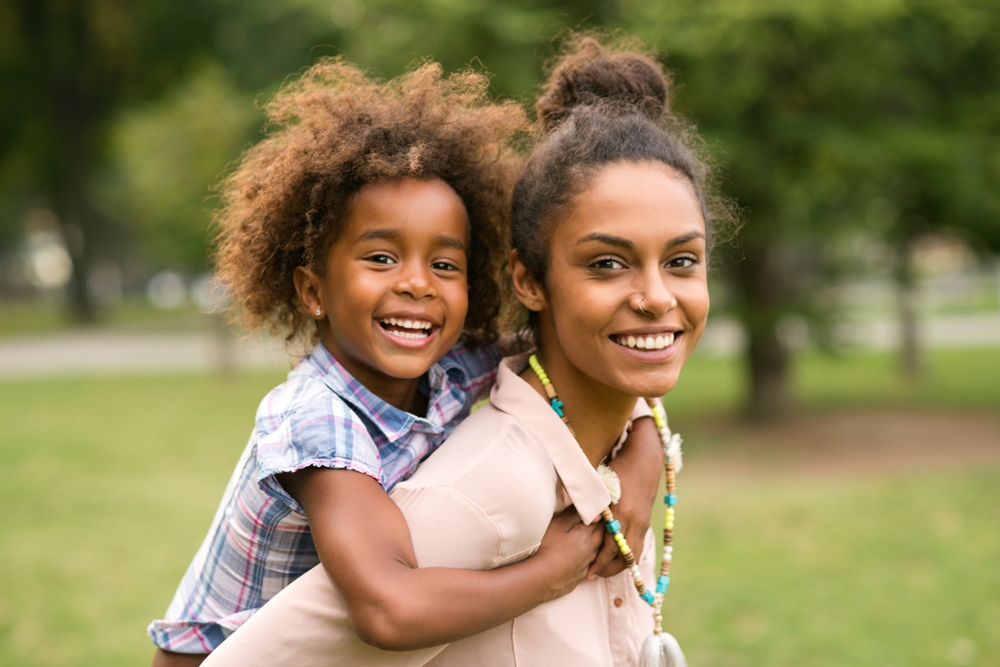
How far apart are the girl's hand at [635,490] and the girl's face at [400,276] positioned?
0.55 m

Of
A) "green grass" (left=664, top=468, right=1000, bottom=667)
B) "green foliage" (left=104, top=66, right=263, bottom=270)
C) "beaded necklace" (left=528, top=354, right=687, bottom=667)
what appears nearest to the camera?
"beaded necklace" (left=528, top=354, right=687, bottom=667)

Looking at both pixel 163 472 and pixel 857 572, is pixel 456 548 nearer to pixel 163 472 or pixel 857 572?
pixel 857 572

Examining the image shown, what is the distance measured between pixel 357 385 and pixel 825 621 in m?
4.25

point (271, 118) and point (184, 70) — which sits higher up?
point (184, 70)

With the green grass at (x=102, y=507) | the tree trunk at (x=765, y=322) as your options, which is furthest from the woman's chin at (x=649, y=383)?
the tree trunk at (x=765, y=322)

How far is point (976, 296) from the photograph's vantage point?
3303 centimetres

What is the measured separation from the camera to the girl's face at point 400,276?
2.21 m

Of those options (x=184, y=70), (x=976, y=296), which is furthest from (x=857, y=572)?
(x=976, y=296)

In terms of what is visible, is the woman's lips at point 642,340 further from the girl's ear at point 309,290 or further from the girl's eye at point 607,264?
the girl's ear at point 309,290

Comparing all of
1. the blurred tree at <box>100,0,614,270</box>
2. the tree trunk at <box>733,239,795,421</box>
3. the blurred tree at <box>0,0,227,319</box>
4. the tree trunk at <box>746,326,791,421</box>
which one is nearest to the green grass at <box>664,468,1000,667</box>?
the tree trunk at <box>733,239,795,421</box>

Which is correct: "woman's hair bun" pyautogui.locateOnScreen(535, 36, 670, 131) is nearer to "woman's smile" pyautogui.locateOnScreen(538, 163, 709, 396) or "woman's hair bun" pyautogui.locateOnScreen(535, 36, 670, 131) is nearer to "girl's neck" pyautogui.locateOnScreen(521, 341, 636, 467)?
"woman's smile" pyautogui.locateOnScreen(538, 163, 709, 396)

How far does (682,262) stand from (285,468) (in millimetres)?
950

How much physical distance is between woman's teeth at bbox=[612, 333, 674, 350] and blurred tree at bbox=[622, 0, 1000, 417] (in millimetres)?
5968

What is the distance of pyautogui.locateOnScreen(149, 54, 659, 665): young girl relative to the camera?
1787mm
